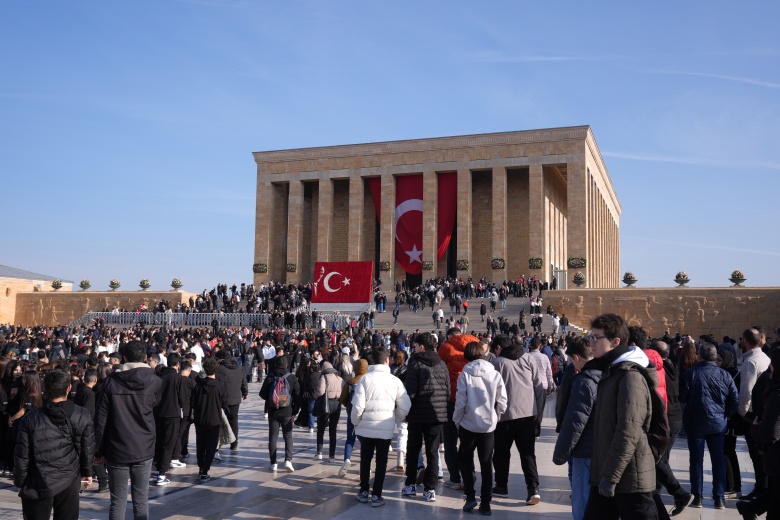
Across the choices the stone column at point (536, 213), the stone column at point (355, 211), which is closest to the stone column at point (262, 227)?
the stone column at point (355, 211)

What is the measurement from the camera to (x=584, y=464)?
5.17 meters

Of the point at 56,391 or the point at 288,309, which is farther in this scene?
the point at 288,309

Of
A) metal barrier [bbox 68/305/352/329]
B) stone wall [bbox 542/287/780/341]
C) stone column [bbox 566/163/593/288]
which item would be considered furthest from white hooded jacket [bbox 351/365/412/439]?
stone column [bbox 566/163/593/288]

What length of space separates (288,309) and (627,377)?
28.4 meters

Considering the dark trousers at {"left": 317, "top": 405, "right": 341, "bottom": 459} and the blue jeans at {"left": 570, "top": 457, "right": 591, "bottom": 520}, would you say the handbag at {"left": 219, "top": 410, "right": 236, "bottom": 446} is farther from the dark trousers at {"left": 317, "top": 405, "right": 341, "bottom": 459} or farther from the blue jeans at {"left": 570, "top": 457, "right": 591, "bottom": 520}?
the blue jeans at {"left": 570, "top": 457, "right": 591, "bottom": 520}

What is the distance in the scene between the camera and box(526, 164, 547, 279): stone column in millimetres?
37062

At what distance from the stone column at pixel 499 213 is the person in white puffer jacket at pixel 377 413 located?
3105 centimetres

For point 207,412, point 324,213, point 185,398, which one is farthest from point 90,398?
point 324,213

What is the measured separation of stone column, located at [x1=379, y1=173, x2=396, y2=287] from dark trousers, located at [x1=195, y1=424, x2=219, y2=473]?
3170 centimetres

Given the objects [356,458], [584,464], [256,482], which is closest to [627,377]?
[584,464]

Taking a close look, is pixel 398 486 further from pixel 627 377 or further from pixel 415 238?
pixel 415 238

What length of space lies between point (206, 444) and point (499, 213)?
1232 inches

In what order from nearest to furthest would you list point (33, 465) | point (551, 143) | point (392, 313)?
point (33, 465) < point (392, 313) < point (551, 143)

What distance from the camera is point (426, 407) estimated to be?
276 inches
